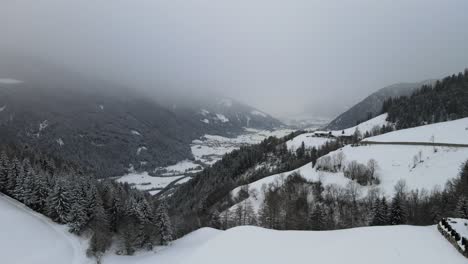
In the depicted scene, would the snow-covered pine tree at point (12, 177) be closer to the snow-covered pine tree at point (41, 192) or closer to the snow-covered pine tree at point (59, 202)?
the snow-covered pine tree at point (41, 192)

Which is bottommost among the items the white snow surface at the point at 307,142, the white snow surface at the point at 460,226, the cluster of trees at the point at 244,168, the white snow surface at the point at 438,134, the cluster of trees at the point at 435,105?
the cluster of trees at the point at 244,168

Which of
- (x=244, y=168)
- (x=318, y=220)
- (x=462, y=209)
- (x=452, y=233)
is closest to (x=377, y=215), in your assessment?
(x=318, y=220)

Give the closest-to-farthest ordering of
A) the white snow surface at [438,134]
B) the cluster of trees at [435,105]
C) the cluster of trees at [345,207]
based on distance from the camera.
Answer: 1. the cluster of trees at [345,207]
2. the white snow surface at [438,134]
3. the cluster of trees at [435,105]

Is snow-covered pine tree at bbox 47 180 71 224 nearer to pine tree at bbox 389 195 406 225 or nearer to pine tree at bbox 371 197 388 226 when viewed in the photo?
pine tree at bbox 371 197 388 226

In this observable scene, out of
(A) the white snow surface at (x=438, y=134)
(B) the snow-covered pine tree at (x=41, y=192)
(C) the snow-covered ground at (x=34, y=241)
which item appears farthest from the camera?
(A) the white snow surface at (x=438, y=134)

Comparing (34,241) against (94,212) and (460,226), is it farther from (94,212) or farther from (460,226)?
(460,226)

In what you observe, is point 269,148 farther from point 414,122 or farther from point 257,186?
point 414,122

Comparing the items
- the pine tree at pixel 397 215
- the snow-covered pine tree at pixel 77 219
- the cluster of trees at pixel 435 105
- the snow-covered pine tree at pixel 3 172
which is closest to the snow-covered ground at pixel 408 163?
the pine tree at pixel 397 215
